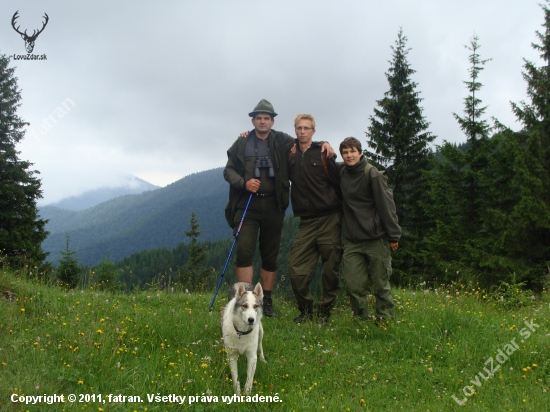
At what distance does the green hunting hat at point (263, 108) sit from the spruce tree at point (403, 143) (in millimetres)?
18845

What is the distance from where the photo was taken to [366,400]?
416 centimetres

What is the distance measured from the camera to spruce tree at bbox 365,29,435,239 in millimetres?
24453

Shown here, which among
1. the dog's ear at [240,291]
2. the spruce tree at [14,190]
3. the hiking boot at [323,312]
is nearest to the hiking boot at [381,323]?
the hiking boot at [323,312]

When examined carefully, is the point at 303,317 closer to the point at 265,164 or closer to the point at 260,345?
the point at 260,345

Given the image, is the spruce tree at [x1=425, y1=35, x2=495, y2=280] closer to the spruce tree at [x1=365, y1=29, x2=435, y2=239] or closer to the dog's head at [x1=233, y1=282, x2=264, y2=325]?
the spruce tree at [x1=365, y1=29, x2=435, y2=239]

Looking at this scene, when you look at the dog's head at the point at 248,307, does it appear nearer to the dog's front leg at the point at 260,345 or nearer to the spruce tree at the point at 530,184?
the dog's front leg at the point at 260,345

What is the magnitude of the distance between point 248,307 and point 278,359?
112 centimetres

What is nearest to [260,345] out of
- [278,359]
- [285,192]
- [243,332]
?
[278,359]

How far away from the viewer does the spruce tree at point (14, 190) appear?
78.8 feet

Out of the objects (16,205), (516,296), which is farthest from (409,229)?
(16,205)

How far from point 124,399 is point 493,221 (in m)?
19.5

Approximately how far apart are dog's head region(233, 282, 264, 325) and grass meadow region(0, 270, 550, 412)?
564 mm

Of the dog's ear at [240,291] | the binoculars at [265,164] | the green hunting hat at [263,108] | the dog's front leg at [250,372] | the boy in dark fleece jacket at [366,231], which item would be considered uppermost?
the green hunting hat at [263,108]

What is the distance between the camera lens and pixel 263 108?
6648 mm
